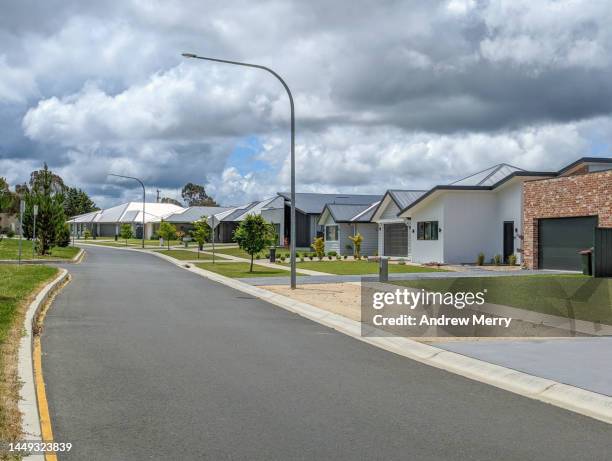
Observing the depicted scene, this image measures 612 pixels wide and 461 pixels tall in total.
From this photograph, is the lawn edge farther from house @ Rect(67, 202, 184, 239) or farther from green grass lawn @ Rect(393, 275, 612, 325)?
house @ Rect(67, 202, 184, 239)

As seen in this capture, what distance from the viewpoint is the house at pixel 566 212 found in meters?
27.6

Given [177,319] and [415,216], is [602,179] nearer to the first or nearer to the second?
[415,216]

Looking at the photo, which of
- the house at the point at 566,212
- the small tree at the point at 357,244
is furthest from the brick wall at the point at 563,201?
the small tree at the point at 357,244

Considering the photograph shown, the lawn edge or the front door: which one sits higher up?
the front door

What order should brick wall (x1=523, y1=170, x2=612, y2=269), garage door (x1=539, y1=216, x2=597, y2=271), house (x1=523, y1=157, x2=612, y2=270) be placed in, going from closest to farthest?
brick wall (x1=523, y1=170, x2=612, y2=269), house (x1=523, y1=157, x2=612, y2=270), garage door (x1=539, y1=216, x2=597, y2=271)

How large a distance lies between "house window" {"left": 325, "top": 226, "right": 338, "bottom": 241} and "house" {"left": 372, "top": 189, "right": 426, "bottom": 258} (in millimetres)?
4929

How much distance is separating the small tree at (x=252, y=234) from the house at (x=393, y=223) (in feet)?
43.4

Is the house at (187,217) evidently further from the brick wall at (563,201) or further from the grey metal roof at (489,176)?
the brick wall at (563,201)

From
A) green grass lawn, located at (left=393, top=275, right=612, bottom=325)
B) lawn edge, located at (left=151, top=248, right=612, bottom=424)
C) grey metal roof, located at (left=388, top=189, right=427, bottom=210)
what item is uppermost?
grey metal roof, located at (left=388, top=189, right=427, bottom=210)

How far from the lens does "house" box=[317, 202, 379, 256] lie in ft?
163

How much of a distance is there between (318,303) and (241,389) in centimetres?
1046

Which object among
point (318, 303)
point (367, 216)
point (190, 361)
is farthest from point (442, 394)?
point (367, 216)

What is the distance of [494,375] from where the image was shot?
30.7 feet

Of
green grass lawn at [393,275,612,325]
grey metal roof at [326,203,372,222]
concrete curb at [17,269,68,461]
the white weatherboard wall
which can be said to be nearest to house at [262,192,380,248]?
grey metal roof at [326,203,372,222]
